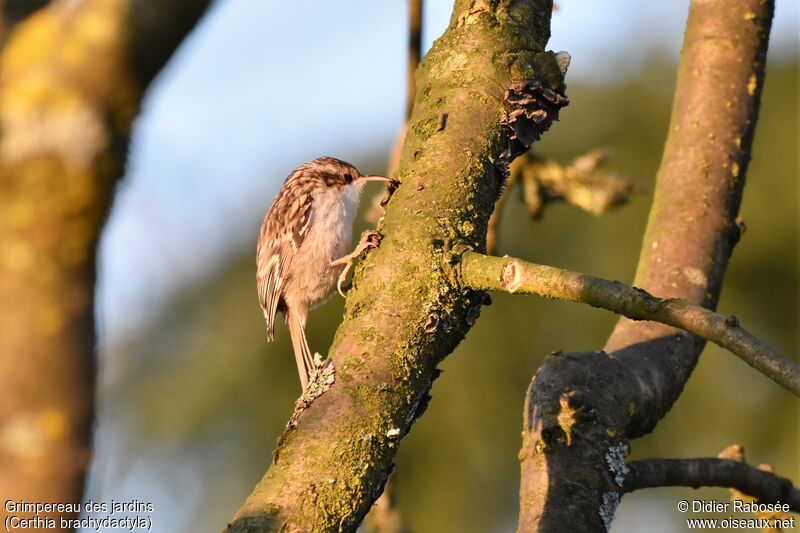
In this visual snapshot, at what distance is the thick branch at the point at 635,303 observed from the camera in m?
1.91

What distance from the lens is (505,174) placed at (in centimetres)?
249

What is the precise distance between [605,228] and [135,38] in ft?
19.3

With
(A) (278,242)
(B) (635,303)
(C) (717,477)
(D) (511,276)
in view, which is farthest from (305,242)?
(B) (635,303)

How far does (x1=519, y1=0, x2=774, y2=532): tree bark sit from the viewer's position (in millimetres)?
2496

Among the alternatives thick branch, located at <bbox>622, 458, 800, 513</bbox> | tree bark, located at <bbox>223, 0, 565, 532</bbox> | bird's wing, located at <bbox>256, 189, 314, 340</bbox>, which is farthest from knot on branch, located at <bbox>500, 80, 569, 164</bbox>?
bird's wing, located at <bbox>256, 189, 314, 340</bbox>

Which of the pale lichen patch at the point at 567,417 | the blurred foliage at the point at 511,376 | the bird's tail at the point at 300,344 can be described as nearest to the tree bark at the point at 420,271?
the pale lichen patch at the point at 567,417

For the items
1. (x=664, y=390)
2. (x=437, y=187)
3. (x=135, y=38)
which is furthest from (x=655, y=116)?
(x=135, y=38)

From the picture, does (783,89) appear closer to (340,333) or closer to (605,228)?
(605,228)

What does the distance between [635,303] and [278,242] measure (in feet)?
10.9

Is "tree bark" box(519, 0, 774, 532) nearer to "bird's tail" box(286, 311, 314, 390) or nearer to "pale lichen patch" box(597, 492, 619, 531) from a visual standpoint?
"pale lichen patch" box(597, 492, 619, 531)

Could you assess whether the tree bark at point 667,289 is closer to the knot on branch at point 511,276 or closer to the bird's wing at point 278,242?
the knot on branch at point 511,276

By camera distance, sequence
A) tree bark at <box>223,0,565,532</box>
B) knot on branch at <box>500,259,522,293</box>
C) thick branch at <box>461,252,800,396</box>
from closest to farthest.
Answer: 1. thick branch at <box>461,252,800,396</box>
2. tree bark at <box>223,0,565,532</box>
3. knot on branch at <box>500,259,522,293</box>

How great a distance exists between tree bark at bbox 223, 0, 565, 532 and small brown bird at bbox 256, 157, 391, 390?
2264mm

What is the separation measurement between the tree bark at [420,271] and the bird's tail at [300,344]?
2.42 meters
